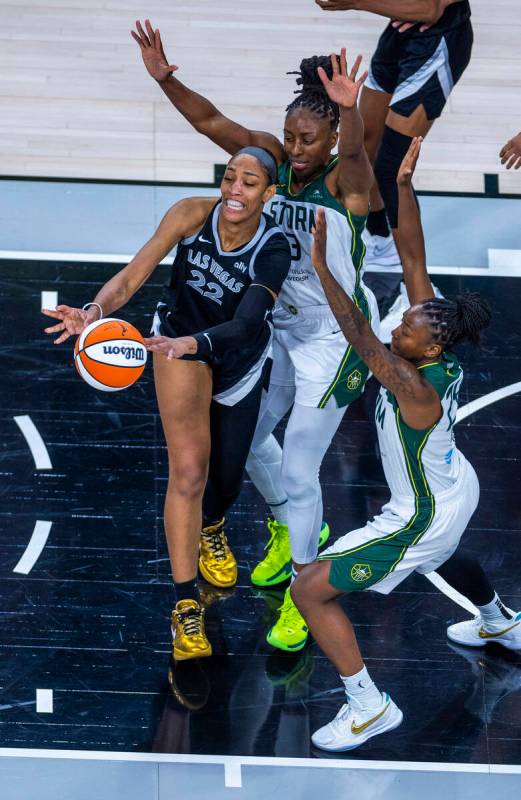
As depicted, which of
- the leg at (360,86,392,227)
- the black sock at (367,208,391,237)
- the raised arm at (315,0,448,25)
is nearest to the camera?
the raised arm at (315,0,448,25)

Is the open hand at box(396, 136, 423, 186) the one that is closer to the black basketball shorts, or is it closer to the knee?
the knee

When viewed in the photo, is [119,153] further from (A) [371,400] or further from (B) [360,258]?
(B) [360,258]

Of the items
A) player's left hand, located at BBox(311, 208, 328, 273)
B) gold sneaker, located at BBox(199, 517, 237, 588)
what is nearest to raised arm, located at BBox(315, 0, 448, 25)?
player's left hand, located at BBox(311, 208, 328, 273)

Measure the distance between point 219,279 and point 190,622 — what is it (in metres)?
1.31

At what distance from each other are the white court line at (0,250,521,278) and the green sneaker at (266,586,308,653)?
2.83 meters

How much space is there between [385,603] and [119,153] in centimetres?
427

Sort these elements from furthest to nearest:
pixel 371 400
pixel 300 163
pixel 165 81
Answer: pixel 371 400 → pixel 165 81 → pixel 300 163

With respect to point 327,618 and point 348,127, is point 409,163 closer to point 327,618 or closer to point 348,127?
point 348,127

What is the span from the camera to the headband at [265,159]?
16.0 feet

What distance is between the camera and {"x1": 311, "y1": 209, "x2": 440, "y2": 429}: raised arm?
4.40 metres

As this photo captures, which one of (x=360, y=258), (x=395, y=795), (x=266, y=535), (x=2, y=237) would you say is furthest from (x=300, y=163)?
(x=2, y=237)

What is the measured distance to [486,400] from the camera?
6840 millimetres

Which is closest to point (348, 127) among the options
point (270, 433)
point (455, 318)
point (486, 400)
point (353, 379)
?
point (455, 318)

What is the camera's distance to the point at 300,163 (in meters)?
5.00
